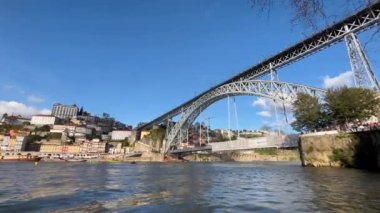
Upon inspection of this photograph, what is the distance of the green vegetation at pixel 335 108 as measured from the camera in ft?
109

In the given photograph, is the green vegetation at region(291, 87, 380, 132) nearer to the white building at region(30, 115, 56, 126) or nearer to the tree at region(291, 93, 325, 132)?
the tree at region(291, 93, 325, 132)

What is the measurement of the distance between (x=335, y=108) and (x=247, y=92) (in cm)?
1870

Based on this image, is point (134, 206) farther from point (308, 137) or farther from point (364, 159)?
point (308, 137)

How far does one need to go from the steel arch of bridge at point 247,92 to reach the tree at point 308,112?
59.4 inches

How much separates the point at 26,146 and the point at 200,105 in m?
77.0

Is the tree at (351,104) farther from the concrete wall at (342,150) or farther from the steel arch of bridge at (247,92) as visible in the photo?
the steel arch of bridge at (247,92)

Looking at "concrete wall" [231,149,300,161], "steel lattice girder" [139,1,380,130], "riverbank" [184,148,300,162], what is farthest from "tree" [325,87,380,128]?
"concrete wall" [231,149,300,161]

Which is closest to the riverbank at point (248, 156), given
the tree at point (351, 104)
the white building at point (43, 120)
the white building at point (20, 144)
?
the white building at point (20, 144)

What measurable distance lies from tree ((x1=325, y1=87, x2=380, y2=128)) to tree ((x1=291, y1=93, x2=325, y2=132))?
2.11m

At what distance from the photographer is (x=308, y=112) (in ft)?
130

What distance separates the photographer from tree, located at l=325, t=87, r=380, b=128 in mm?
33031

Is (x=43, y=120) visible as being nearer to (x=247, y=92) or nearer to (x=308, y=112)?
(x=247, y=92)

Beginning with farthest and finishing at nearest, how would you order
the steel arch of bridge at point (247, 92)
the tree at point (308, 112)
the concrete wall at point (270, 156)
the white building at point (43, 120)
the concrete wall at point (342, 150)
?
the white building at point (43, 120), the concrete wall at point (270, 156), the steel arch of bridge at point (247, 92), the tree at point (308, 112), the concrete wall at point (342, 150)

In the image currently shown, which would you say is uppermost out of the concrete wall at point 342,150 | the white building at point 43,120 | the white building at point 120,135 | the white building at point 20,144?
the white building at point 43,120
